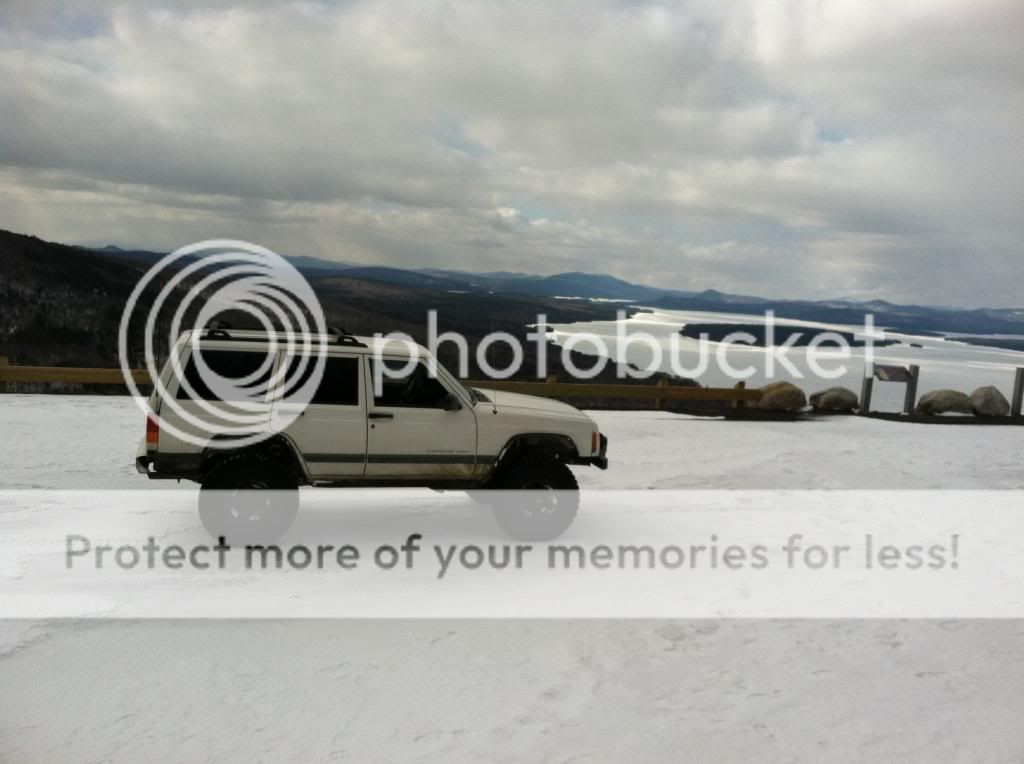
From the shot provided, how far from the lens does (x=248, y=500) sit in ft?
23.9

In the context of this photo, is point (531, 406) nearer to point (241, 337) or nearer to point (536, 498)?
point (536, 498)

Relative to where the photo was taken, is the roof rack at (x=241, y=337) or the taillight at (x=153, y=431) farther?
the roof rack at (x=241, y=337)

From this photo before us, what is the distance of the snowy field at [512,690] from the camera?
4.35 metres

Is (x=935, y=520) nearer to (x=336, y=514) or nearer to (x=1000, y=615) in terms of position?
(x=1000, y=615)

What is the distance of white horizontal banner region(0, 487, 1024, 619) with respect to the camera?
20.6 ft

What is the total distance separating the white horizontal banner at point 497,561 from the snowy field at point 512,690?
0.33 m

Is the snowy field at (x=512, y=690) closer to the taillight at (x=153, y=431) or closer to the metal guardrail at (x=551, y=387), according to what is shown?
the taillight at (x=153, y=431)

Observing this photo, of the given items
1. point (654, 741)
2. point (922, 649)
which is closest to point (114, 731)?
point (654, 741)

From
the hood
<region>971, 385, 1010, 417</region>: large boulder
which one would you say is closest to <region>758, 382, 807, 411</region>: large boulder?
<region>971, 385, 1010, 417</region>: large boulder

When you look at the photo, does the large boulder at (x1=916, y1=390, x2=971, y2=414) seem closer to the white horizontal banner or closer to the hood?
the white horizontal banner

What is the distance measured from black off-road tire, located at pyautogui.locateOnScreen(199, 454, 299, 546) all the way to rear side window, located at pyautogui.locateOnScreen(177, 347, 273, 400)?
0.60 metres

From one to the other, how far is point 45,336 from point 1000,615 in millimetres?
48453

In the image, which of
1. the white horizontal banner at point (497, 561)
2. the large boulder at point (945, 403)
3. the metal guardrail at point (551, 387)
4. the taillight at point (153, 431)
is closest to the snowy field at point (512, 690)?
the white horizontal banner at point (497, 561)

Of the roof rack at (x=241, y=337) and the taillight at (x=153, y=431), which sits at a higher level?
the roof rack at (x=241, y=337)
